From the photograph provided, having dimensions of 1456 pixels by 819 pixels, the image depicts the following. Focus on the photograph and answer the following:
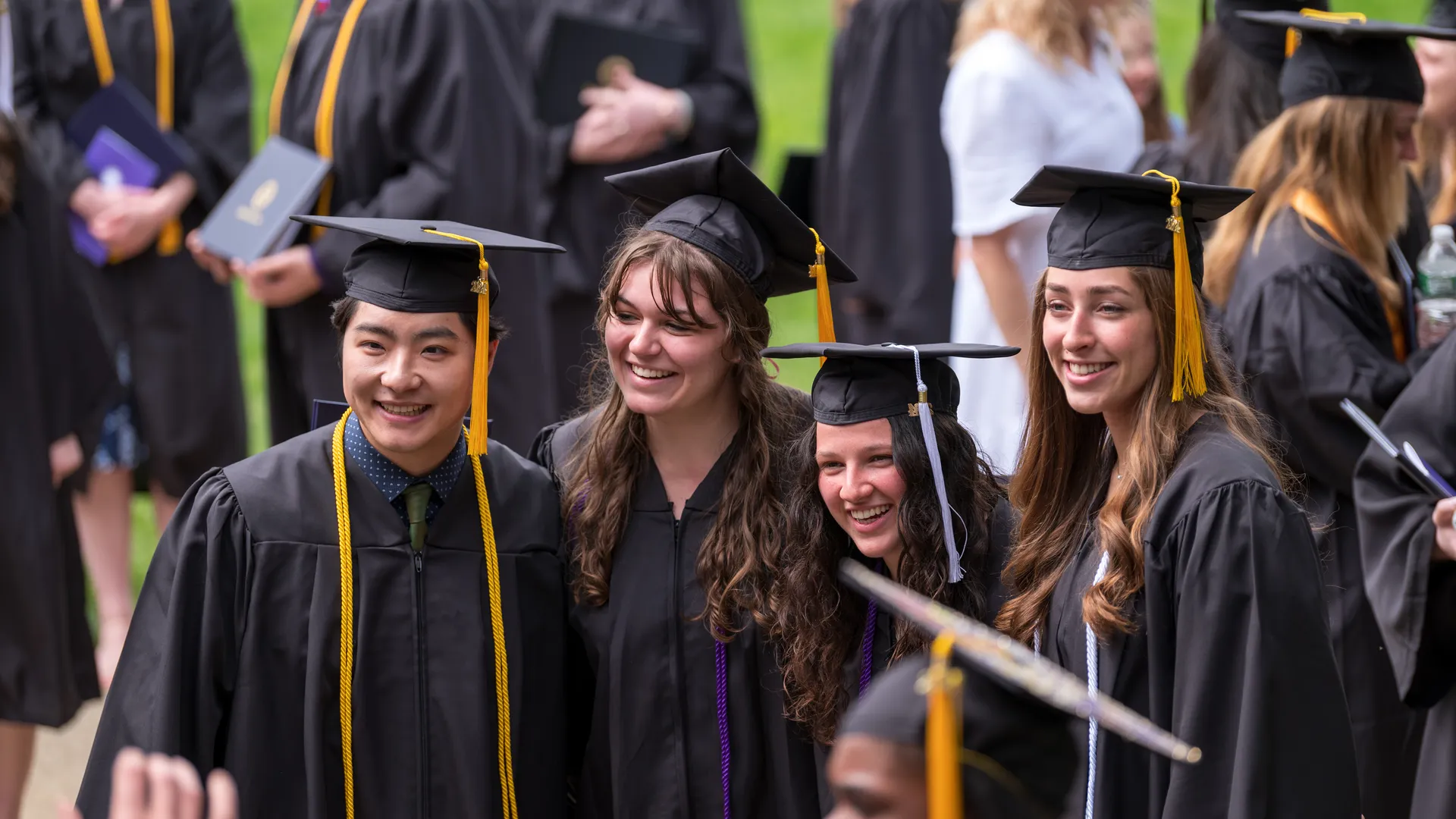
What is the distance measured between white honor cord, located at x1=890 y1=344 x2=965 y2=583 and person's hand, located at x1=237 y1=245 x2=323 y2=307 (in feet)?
8.43

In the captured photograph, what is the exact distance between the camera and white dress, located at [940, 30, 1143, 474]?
18.1ft

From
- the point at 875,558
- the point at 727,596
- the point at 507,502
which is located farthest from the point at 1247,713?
the point at 507,502

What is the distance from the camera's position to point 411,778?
3338mm

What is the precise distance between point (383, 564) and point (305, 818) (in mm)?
500

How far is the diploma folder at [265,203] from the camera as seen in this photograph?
5289mm

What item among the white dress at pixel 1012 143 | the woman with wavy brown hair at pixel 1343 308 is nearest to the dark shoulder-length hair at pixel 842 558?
the woman with wavy brown hair at pixel 1343 308

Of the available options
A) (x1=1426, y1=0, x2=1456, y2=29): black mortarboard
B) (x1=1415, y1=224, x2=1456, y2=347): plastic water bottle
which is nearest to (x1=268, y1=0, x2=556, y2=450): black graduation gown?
(x1=1415, y1=224, x2=1456, y2=347): plastic water bottle

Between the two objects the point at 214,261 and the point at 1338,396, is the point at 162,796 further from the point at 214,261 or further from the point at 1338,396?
the point at 214,261

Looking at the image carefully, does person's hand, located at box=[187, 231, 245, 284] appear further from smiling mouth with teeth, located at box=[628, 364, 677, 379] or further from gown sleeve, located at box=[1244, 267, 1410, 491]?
gown sleeve, located at box=[1244, 267, 1410, 491]

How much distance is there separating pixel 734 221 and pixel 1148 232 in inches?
34.2

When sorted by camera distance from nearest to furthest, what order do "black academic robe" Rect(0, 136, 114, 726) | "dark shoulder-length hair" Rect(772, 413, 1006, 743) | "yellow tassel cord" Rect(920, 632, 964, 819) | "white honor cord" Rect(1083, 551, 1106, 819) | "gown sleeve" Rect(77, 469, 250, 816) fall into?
"yellow tassel cord" Rect(920, 632, 964, 819) → "white honor cord" Rect(1083, 551, 1106, 819) → "gown sleeve" Rect(77, 469, 250, 816) → "dark shoulder-length hair" Rect(772, 413, 1006, 743) → "black academic robe" Rect(0, 136, 114, 726)

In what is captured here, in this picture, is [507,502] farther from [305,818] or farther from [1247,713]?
[1247,713]

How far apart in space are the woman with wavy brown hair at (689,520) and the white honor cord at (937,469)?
377mm

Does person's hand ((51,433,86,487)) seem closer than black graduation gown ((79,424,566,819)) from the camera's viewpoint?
No
